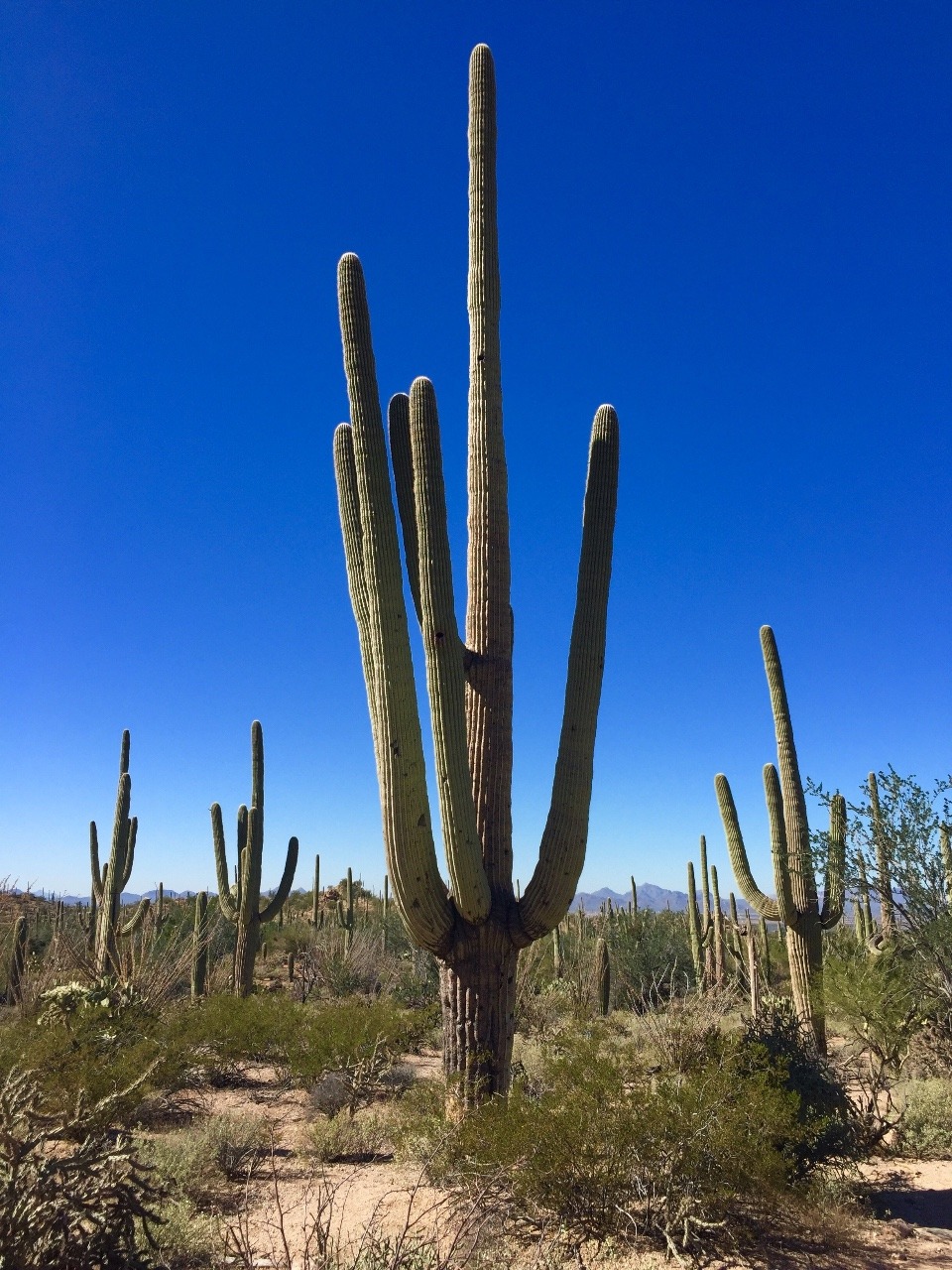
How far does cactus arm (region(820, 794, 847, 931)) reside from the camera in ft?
30.9

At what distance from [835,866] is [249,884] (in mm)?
9588

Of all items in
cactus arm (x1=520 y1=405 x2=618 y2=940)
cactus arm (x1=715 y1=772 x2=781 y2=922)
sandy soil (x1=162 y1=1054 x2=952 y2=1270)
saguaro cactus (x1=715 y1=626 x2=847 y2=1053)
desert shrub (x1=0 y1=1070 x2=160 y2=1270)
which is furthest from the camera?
cactus arm (x1=715 y1=772 x2=781 y2=922)

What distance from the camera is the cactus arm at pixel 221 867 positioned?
15.2 metres

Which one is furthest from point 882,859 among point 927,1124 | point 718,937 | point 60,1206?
point 718,937

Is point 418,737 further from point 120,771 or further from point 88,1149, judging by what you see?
point 120,771

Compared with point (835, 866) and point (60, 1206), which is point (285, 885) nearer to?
point (835, 866)

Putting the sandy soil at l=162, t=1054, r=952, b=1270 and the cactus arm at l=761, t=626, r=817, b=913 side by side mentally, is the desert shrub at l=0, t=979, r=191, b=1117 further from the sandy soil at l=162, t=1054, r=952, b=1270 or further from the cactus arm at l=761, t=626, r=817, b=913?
the cactus arm at l=761, t=626, r=817, b=913

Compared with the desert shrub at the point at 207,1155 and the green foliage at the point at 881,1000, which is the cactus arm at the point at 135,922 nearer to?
the desert shrub at the point at 207,1155

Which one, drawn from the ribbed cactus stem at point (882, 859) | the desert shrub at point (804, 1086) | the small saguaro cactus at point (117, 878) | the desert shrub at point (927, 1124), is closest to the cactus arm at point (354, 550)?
the desert shrub at point (804, 1086)

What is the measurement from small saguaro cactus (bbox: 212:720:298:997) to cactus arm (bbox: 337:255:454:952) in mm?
9211

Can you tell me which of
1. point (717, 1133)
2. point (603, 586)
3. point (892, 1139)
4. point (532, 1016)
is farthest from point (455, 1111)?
point (532, 1016)

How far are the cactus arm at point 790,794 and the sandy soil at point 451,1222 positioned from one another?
10.9 feet

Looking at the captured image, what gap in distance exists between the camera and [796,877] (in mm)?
10820

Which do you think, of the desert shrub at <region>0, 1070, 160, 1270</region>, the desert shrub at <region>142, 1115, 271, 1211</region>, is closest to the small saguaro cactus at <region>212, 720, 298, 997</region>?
the desert shrub at <region>142, 1115, 271, 1211</region>
